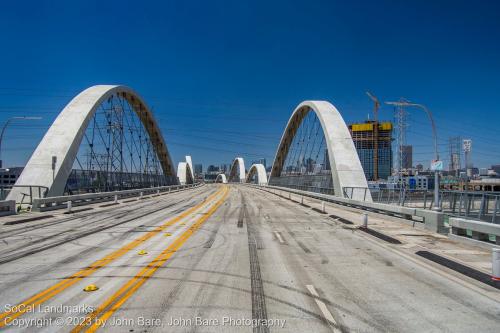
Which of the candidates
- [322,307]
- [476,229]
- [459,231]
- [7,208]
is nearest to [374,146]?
[459,231]

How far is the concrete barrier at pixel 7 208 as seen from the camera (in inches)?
717

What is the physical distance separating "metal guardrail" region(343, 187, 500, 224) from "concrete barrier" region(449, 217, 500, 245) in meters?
1.19

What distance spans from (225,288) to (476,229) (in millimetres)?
8894

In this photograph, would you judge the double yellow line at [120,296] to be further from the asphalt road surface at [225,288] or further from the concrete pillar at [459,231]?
the concrete pillar at [459,231]

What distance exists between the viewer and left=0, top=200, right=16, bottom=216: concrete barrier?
59.7 feet

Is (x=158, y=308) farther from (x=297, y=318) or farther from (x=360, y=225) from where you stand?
(x=360, y=225)

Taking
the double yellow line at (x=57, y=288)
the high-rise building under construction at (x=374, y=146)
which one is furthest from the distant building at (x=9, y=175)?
the high-rise building under construction at (x=374, y=146)

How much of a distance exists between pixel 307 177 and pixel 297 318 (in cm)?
4072

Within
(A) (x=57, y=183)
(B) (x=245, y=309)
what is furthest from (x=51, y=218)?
(B) (x=245, y=309)

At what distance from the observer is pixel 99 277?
711 centimetres

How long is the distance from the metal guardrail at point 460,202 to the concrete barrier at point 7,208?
20052 millimetres

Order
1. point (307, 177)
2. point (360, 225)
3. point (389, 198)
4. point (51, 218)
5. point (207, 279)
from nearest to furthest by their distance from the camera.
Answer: point (207, 279) → point (360, 225) → point (51, 218) → point (389, 198) → point (307, 177)

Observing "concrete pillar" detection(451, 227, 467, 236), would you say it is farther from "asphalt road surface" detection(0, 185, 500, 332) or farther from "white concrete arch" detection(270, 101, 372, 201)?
"white concrete arch" detection(270, 101, 372, 201)

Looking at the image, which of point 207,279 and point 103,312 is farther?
point 207,279
